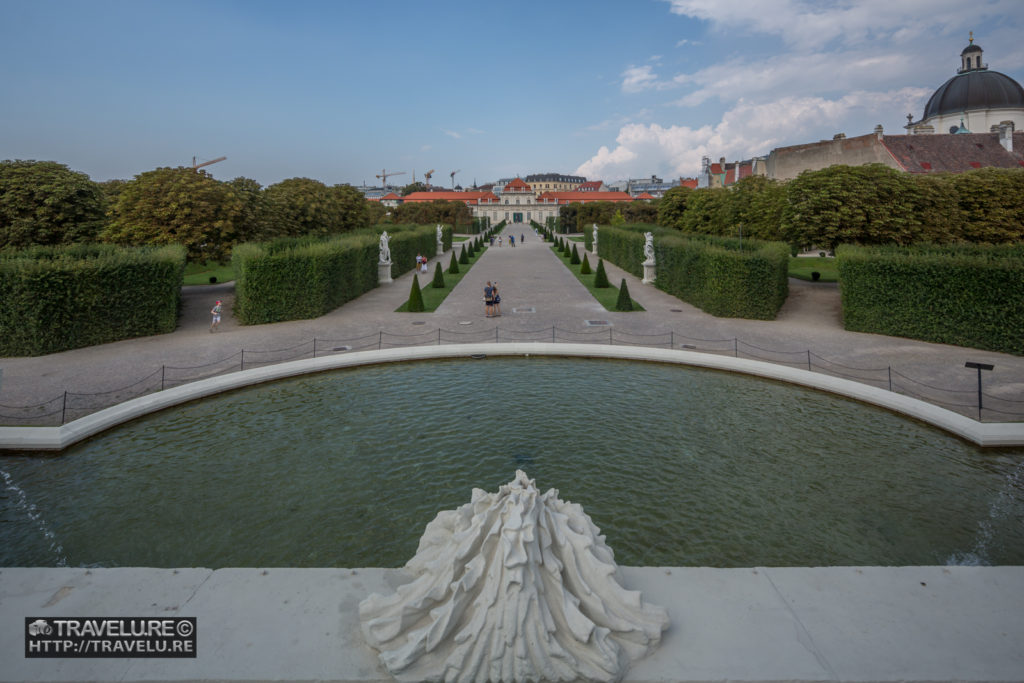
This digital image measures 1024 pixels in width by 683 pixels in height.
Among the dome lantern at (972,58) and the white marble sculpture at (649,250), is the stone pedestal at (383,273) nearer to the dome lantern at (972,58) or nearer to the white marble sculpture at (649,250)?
the white marble sculpture at (649,250)

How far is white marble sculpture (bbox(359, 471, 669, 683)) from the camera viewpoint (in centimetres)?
455

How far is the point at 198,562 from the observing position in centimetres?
711

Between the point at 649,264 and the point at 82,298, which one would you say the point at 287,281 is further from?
the point at 649,264

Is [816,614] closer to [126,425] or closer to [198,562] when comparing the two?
[198,562]

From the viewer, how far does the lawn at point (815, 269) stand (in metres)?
33.0

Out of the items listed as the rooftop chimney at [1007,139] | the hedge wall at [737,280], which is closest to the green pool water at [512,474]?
the hedge wall at [737,280]

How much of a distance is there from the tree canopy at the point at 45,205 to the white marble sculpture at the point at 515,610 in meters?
30.6

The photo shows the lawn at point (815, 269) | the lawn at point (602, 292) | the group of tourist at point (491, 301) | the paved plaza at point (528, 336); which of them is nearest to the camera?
the paved plaza at point (528, 336)

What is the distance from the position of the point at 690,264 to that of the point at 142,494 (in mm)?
23217

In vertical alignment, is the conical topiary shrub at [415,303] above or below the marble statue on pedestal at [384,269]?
below

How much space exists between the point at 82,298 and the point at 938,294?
92.4 feet

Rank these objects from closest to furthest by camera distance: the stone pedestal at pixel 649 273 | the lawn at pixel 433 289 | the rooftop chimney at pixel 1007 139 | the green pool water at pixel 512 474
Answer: the green pool water at pixel 512 474
the lawn at pixel 433 289
the stone pedestal at pixel 649 273
the rooftop chimney at pixel 1007 139

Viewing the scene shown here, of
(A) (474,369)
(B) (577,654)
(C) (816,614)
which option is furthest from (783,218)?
(B) (577,654)

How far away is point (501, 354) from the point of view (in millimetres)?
17203
